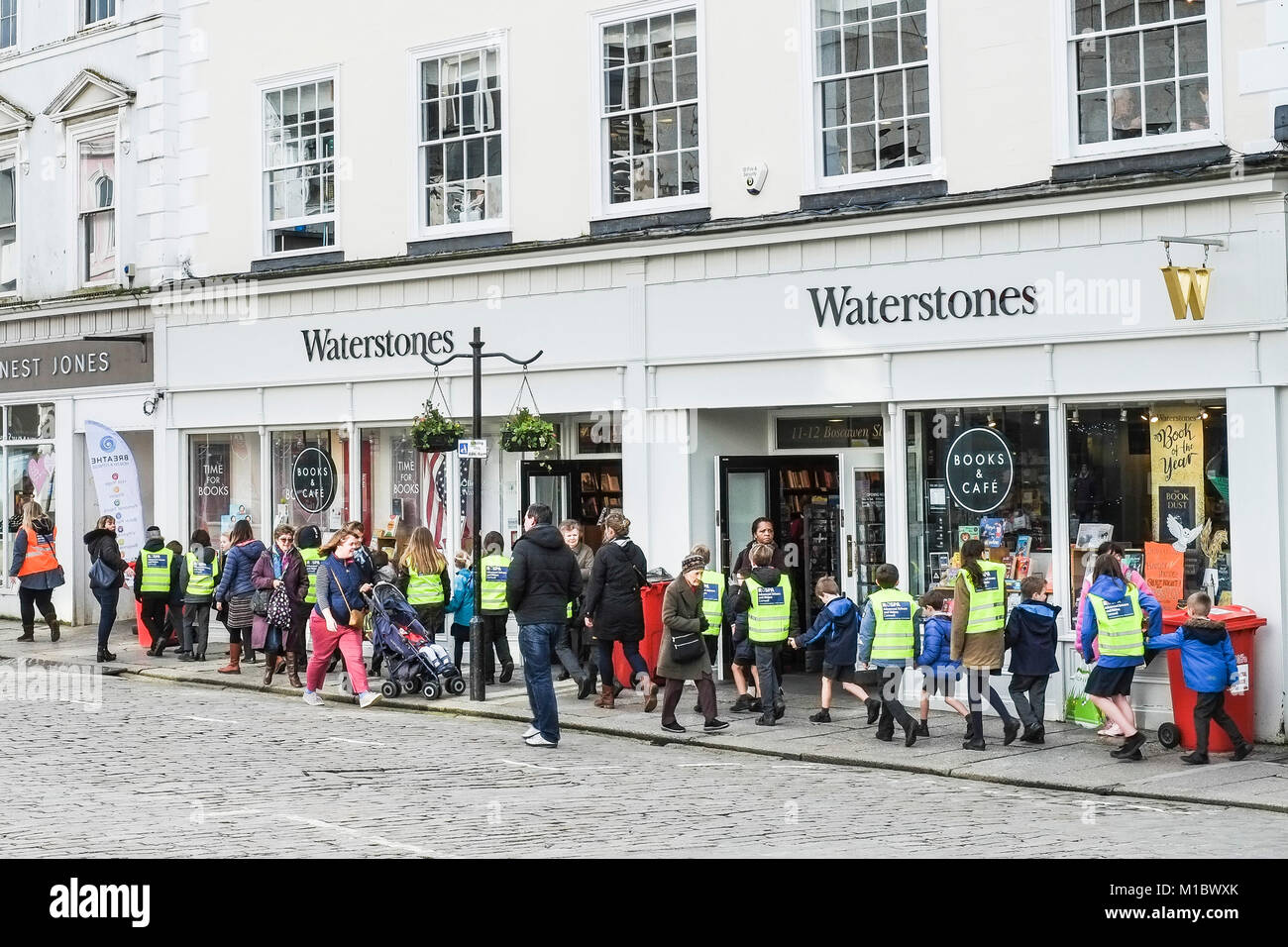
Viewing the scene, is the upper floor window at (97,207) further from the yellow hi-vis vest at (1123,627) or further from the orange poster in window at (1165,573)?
the yellow hi-vis vest at (1123,627)

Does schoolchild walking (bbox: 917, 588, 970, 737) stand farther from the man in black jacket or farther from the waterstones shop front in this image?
the man in black jacket

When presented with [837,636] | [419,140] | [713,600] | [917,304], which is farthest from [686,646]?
[419,140]

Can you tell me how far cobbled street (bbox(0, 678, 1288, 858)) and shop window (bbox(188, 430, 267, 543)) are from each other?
7418mm

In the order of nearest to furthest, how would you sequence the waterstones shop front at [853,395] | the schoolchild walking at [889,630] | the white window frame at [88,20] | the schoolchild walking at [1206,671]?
the schoolchild walking at [1206,671]
the waterstones shop front at [853,395]
the schoolchild walking at [889,630]
the white window frame at [88,20]

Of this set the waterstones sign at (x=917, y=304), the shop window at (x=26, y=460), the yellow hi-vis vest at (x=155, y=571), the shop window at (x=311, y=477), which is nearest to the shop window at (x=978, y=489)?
the waterstones sign at (x=917, y=304)

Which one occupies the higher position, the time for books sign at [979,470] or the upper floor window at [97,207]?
the upper floor window at [97,207]

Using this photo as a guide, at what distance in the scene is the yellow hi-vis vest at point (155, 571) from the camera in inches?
803

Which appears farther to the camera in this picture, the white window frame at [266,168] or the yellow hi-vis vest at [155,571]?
the white window frame at [266,168]

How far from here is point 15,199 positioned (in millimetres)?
25750

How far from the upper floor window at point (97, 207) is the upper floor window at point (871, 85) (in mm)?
11522

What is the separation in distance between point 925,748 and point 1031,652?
1167 millimetres

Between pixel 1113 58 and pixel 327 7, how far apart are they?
1016 cm

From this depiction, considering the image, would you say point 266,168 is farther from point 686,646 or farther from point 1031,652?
point 1031,652

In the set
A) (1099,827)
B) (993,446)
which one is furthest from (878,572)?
(1099,827)
